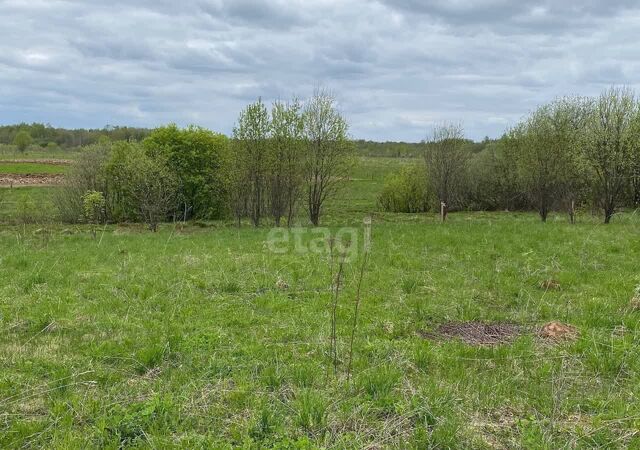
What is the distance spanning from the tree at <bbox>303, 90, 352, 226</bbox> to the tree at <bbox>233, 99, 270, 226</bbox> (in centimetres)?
238

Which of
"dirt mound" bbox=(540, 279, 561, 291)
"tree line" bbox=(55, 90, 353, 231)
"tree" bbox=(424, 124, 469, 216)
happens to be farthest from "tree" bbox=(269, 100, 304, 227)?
"dirt mound" bbox=(540, 279, 561, 291)

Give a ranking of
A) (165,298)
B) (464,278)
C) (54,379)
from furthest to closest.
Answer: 1. (464,278)
2. (165,298)
3. (54,379)

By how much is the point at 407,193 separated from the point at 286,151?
1775 centimetres

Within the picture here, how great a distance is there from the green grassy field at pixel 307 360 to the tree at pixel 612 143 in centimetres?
1564

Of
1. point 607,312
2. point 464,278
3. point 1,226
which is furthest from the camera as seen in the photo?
point 1,226

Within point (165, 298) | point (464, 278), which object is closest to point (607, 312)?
point (464, 278)

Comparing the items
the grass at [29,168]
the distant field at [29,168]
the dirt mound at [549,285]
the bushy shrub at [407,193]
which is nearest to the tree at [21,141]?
the distant field at [29,168]

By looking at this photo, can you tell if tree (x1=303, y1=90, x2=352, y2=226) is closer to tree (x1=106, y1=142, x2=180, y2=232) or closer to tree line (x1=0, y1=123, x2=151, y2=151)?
A: tree (x1=106, y1=142, x2=180, y2=232)

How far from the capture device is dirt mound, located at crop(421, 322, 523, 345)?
227 inches

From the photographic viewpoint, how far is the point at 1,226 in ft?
86.4

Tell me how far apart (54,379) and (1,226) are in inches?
1045

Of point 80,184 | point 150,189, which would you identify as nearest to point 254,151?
point 150,189

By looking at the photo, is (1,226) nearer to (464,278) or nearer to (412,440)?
(464,278)

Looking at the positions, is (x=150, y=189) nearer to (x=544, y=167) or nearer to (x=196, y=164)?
(x=196, y=164)
